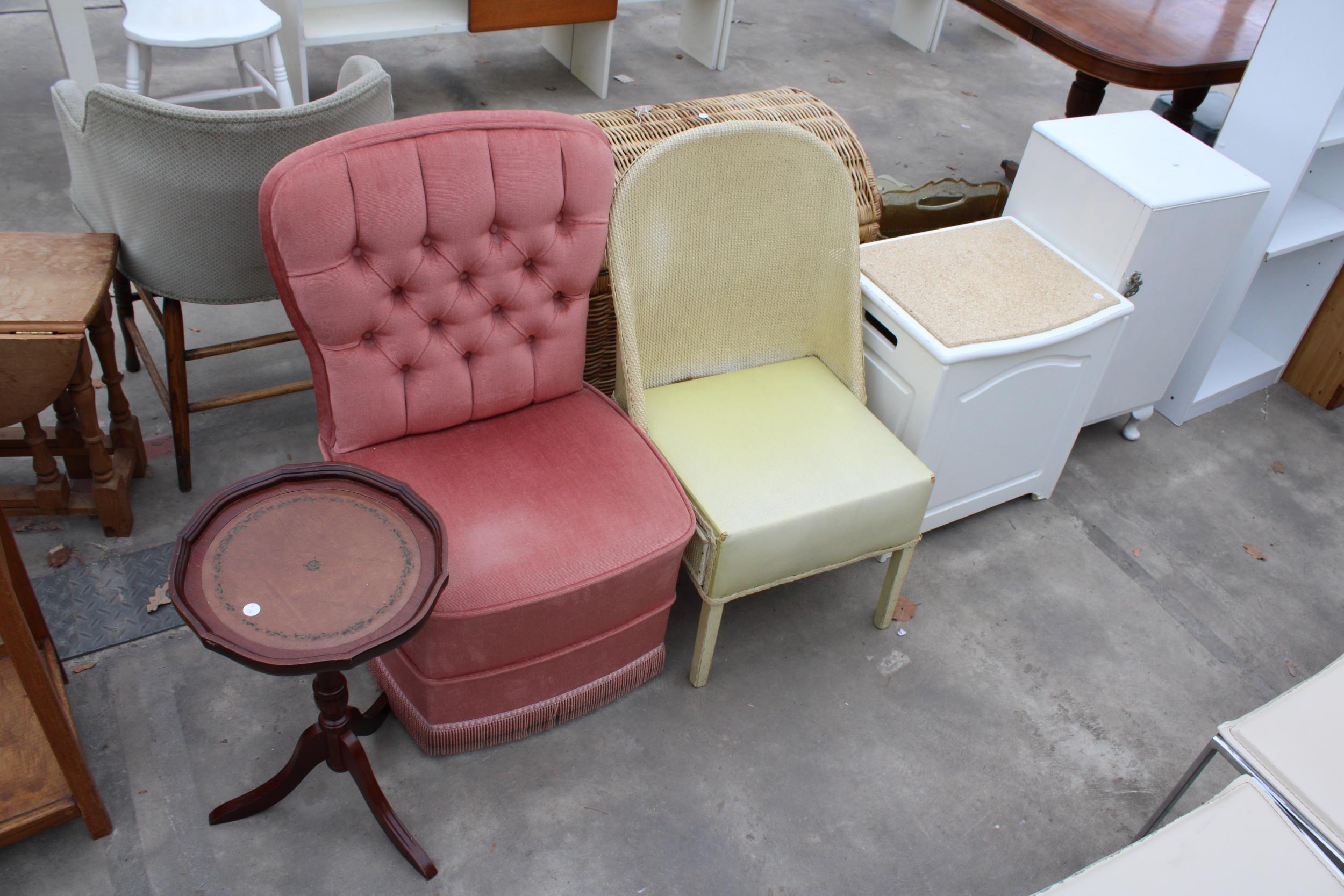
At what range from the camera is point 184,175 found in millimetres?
2111

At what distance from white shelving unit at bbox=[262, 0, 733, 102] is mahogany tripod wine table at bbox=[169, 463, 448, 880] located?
2647mm

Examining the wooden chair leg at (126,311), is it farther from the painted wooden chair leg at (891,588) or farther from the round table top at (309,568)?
the painted wooden chair leg at (891,588)

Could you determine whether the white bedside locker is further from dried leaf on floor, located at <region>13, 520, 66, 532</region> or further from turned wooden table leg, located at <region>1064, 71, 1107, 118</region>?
dried leaf on floor, located at <region>13, 520, 66, 532</region>

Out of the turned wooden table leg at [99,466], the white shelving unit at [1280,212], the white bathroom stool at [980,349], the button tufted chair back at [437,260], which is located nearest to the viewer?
the button tufted chair back at [437,260]

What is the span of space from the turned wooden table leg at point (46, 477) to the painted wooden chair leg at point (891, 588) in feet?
6.37

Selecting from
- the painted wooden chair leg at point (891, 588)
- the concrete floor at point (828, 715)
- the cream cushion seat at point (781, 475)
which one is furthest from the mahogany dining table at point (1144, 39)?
the painted wooden chair leg at point (891, 588)

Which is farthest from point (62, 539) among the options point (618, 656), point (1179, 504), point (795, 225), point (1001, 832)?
point (1179, 504)

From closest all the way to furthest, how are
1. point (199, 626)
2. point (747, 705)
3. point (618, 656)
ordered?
point (199, 626), point (618, 656), point (747, 705)

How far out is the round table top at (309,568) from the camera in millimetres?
1534

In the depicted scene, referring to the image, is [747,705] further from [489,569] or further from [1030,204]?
[1030,204]

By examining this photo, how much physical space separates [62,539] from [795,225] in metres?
1.86

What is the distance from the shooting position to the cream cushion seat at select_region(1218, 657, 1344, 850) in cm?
165

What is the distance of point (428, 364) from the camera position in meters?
2.02

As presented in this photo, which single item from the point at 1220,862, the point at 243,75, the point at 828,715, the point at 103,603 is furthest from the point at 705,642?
the point at 243,75
